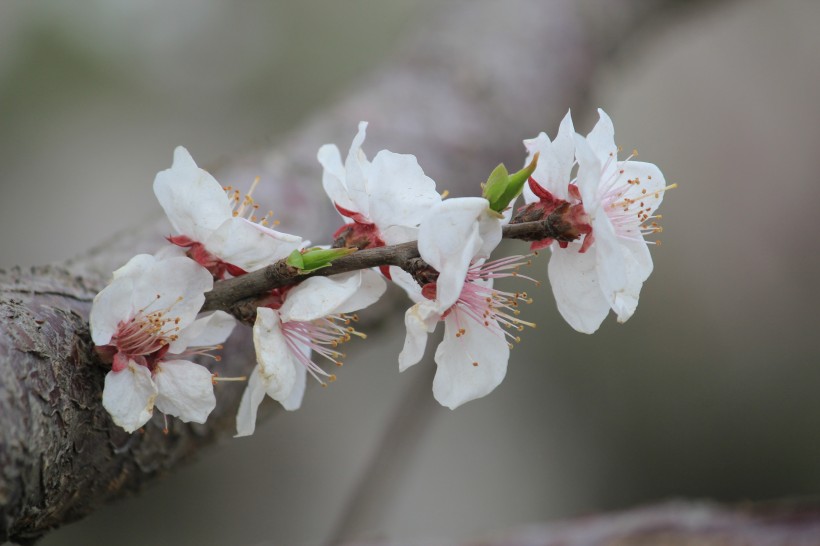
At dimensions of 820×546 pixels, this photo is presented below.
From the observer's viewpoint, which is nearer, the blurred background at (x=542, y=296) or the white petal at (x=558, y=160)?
the white petal at (x=558, y=160)

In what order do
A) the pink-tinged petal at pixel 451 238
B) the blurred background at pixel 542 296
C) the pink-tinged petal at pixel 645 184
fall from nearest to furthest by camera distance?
the pink-tinged petal at pixel 451 238 < the pink-tinged petal at pixel 645 184 < the blurred background at pixel 542 296

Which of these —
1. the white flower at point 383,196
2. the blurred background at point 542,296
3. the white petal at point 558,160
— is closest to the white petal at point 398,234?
the white flower at point 383,196

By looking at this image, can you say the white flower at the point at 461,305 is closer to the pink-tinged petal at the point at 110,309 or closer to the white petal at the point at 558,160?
the white petal at the point at 558,160

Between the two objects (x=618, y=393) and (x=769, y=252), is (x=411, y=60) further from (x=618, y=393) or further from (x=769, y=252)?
(x=769, y=252)

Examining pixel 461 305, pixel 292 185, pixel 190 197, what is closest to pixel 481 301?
pixel 461 305

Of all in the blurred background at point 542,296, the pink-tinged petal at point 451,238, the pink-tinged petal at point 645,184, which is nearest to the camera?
the pink-tinged petal at point 451,238
